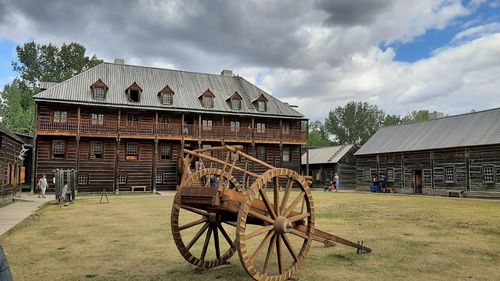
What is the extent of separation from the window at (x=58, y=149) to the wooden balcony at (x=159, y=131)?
1.76m

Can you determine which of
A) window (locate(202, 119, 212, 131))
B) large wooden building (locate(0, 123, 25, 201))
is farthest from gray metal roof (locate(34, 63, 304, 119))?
large wooden building (locate(0, 123, 25, 201))

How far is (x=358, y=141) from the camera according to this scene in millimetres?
89688

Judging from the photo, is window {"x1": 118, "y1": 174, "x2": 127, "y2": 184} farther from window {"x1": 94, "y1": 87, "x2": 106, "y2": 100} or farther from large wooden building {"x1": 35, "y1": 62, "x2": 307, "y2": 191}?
window {"x1": 94, "y1": 87, "x2": 106, "y2": 100}

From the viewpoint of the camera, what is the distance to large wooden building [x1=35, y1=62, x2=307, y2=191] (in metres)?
33.7

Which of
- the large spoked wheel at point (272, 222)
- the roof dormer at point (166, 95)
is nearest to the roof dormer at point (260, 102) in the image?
the roof dormer at point (166, 95)

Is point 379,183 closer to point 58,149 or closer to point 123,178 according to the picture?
point 123,178

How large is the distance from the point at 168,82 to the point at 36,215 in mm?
26361

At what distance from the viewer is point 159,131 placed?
35.5 meters

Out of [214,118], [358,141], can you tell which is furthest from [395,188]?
[358,141]

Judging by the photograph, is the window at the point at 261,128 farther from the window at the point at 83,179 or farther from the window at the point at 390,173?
the window at the point at 83,179

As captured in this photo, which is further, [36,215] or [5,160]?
[5,160]

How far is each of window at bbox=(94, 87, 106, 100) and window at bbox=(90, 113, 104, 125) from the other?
1.48m

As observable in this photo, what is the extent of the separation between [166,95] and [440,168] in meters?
25.2

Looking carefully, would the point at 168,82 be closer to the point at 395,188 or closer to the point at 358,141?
the point at 395,188
